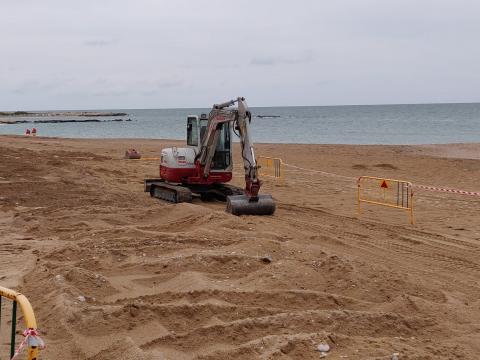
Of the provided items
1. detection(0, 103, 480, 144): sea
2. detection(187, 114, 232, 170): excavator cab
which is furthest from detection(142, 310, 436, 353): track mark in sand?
detection(0, 103, 480, 144): sea

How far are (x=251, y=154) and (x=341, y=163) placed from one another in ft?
58.2

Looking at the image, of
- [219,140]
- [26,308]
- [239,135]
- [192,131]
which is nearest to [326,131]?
[192,131]

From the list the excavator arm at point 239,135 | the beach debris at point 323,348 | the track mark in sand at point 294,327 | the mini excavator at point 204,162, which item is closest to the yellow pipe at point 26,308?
the track mark in sand at point 294,327

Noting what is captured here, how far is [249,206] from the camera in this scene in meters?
14.4

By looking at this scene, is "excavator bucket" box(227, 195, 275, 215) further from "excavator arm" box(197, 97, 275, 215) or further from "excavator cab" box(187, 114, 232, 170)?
"excavator cab" box(187, 114, 232, 170)

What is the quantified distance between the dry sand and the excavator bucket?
14.0 inches

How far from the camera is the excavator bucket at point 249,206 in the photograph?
47.0ft

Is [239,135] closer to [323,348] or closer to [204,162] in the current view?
[204,162]

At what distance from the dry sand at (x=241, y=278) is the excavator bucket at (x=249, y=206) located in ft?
1.17

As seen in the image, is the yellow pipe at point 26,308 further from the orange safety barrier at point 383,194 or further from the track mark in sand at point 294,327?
the orange safety barrier at point 383,194

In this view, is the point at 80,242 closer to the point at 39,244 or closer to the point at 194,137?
the point at 39,244

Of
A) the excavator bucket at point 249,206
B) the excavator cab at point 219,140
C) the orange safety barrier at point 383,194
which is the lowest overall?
the orange safety barrier at point 383,194

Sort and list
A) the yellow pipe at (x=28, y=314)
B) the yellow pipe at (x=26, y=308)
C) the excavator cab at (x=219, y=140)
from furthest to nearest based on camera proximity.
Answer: the excavator cab at (x=219, y=140) → the yellow pipe at (x=26, y=308) → the yellow pipe at (x=28, y=314)

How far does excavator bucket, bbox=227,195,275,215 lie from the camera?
1434 cm
